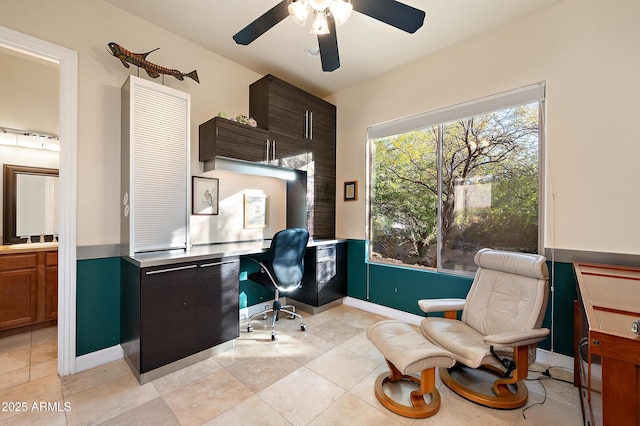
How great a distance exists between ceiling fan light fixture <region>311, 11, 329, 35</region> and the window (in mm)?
1841

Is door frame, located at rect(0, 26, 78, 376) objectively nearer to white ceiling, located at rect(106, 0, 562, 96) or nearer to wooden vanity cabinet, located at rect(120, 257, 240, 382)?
wooden vanity cabinet, located at rect(120, 257, 240, 382)

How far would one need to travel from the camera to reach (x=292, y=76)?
3549 mm

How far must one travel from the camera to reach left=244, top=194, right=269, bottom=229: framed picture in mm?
3379

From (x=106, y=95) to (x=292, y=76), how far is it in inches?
83.1

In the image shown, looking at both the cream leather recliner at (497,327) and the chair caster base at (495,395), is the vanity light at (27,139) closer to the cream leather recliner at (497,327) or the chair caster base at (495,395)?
the cream leather recliner at (497,327)

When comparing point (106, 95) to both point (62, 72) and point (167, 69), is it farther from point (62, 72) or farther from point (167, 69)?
point (167, 69)

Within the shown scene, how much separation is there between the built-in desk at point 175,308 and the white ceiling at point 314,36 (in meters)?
2.22

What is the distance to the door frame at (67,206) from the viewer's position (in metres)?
2.11

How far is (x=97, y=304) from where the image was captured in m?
2.30

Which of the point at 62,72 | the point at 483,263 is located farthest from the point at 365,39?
the point at 62,72

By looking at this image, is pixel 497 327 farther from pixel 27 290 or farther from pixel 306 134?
pixel 27 290

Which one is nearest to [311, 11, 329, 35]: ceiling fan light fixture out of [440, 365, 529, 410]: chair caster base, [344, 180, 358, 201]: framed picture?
[344, 180, 358, 201]: framed picture

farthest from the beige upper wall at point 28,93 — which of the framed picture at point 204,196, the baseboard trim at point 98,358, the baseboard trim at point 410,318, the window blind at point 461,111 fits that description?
the baseboard trim at point 410,318

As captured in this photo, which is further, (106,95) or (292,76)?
(292,76)
